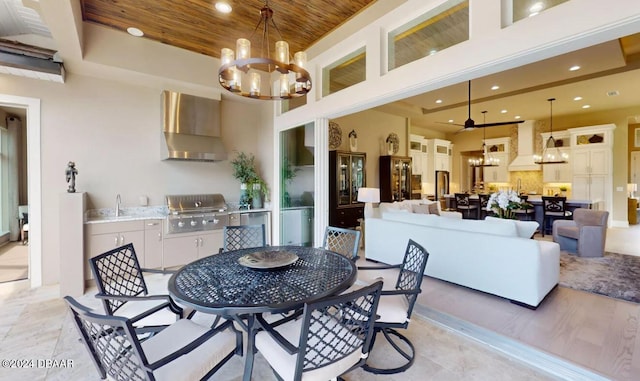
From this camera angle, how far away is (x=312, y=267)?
2.17 m

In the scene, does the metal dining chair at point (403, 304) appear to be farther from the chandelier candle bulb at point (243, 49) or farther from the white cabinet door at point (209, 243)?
the white cabinet door at point (209, 243)

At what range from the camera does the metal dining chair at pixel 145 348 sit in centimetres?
124

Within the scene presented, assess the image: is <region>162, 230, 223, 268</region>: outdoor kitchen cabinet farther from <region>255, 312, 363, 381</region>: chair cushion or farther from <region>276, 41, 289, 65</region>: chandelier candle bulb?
<region>276, 41, 289, 65</region>: chandelier candle bulb

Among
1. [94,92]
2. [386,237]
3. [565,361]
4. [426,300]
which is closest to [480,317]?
[426,300]

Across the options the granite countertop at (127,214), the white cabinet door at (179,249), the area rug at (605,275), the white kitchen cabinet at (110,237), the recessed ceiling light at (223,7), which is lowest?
the area rug at (605,275)

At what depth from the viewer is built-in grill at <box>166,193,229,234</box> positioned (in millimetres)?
4340

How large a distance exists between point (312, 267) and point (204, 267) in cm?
83

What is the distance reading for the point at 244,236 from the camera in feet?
10.8

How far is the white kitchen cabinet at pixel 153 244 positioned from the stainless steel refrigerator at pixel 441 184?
8.91 metres

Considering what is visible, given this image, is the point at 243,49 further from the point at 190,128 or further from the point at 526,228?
the point at 526,228

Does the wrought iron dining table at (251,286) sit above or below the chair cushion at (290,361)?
above

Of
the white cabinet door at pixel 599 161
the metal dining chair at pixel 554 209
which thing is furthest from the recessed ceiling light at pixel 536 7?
the white cabinet door at pixel 599 161

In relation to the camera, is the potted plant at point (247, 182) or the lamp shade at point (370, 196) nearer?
the lamp shade at point (370, 196)

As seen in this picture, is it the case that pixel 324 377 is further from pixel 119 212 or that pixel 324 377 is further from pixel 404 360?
pixel 119 212
